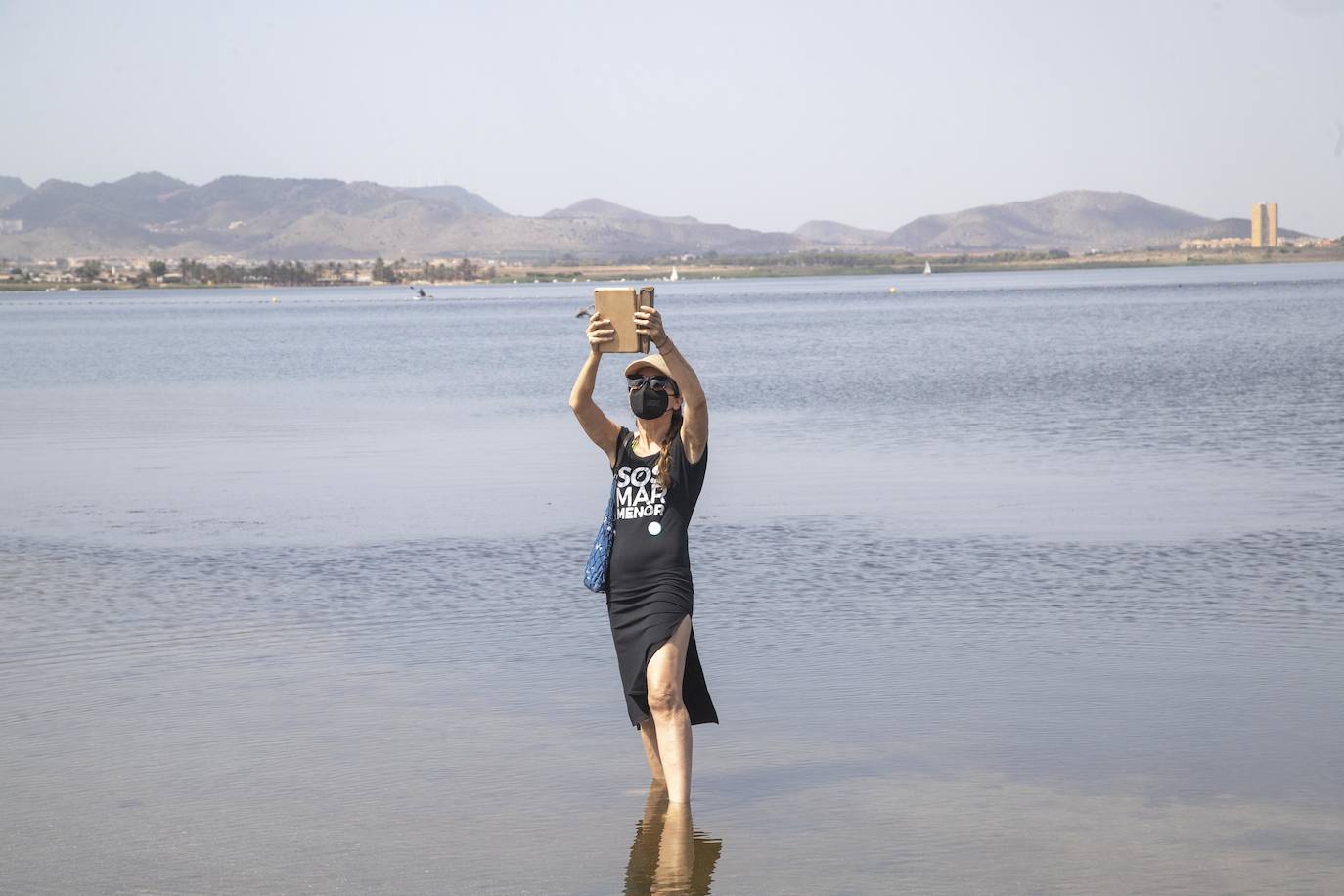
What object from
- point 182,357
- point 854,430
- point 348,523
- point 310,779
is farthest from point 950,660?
point 182,357

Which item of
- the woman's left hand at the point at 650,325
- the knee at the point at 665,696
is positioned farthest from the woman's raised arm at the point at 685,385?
the knee at the point at 665,696

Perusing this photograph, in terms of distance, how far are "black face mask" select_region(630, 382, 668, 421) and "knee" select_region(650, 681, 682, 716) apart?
1008mm

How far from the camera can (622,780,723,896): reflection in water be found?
19.6ft

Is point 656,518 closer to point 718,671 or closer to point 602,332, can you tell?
point 602,332

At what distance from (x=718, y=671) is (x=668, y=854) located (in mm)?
2861

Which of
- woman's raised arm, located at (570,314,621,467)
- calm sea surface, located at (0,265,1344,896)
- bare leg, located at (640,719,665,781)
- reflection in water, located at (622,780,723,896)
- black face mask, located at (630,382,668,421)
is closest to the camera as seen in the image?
reflection in water, located at (622,780,723,896)

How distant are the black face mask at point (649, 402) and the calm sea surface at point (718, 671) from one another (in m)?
1.64

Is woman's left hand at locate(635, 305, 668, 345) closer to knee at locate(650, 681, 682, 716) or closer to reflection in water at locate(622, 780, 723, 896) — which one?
knee at locate(650, 681, 682, 716)

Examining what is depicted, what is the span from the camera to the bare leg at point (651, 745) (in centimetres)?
666

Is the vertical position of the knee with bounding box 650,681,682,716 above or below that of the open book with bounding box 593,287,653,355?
below

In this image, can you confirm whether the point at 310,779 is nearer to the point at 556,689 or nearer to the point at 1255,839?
the point at 556,689

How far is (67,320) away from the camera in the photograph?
114750 mm

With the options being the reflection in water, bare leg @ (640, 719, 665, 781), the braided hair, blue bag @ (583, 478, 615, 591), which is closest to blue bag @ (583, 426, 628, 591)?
blue bag @ (583, 478, 615, 591)

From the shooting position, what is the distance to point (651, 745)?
6.82 metres
